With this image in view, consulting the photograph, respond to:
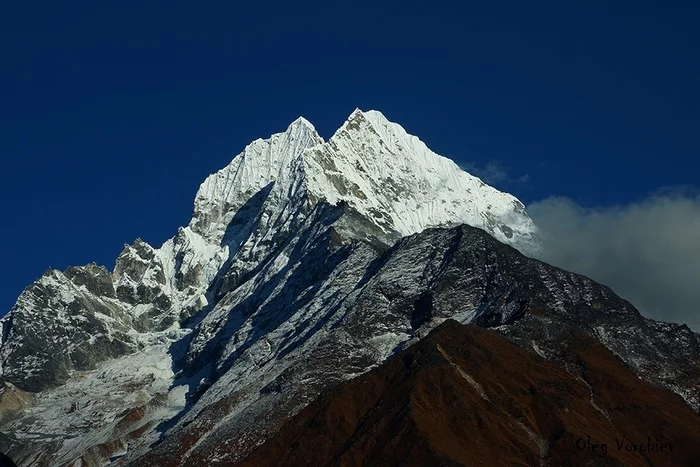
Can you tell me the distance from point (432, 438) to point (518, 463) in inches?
512

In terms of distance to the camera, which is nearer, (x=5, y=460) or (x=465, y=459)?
(x=5, y=460)

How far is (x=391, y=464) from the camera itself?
647 feet

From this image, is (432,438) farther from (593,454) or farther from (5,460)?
(5,460)

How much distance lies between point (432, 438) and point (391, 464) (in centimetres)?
716

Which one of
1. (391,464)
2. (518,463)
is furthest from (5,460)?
(518,463)

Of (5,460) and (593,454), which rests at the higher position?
(5,460)

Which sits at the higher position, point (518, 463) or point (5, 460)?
point (5, 460)

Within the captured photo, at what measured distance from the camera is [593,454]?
19988cm

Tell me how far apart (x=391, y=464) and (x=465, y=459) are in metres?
10.8

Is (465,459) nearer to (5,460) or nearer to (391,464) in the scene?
(391,464)

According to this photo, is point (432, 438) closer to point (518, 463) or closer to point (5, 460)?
point (518, 463)

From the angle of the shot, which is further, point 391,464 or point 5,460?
point 391,464

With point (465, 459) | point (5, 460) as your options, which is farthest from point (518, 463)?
point (5, 460)

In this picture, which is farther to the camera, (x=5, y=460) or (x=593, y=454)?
(x=593, y=454)
